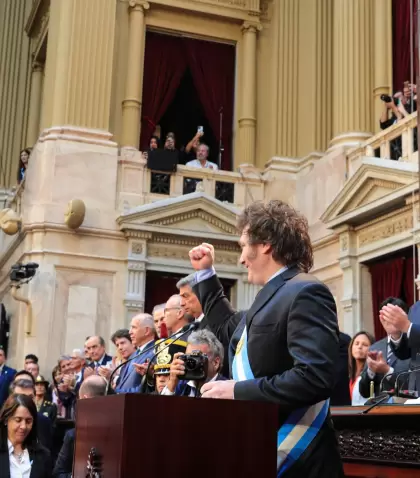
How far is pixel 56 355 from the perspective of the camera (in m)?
11.9

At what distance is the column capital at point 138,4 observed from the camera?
13.9 metres

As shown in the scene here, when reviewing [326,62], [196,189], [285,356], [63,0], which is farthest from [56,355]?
[285,356]

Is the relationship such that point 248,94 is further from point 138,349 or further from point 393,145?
point 138,349

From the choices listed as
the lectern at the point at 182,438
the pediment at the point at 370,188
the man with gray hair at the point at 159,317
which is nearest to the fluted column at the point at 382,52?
the pediment at the point at 370,188

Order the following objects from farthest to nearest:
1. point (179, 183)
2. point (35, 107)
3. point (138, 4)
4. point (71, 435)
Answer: point (35, 107), point (138, 4), point (179, 183), point (71, 435)

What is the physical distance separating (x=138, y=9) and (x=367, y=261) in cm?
598

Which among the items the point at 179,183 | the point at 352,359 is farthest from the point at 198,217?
the point at 352,359

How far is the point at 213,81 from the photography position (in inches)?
584

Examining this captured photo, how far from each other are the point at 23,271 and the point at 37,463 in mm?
6720

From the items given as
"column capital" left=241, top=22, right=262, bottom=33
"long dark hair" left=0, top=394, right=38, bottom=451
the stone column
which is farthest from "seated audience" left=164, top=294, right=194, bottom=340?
the stone column

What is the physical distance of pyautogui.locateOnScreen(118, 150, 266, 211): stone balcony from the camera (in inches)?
506

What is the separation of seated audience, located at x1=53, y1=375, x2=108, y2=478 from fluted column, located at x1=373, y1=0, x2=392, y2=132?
27.6ft

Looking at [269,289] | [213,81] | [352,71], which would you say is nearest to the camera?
[269,289]

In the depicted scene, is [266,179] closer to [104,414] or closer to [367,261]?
[367,261]
